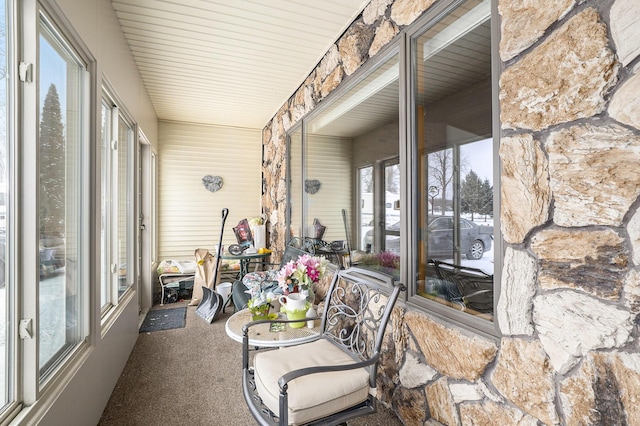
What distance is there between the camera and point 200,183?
18.0ft

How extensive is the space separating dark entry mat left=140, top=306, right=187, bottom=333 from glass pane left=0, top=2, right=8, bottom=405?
2.57 m

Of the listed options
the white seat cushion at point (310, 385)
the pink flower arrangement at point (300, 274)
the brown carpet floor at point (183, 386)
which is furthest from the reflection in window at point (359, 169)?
the brown carpet floor at point (183, 386)

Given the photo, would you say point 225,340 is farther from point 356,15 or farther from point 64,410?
point 356,15

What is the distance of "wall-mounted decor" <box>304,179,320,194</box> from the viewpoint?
3642 millimetres

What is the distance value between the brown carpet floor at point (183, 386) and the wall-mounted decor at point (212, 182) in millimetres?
2711

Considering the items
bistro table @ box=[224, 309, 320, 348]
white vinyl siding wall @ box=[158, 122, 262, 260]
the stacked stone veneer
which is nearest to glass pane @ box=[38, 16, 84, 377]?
bistro table @ box=[224, 309, 320, 348]

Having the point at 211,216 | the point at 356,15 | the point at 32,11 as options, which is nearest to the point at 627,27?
the point at 356,15

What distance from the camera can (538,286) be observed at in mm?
1185

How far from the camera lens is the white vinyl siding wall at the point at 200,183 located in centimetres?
529

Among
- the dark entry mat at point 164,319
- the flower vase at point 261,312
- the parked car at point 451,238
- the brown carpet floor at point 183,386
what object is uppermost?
the parked car at point 451,238

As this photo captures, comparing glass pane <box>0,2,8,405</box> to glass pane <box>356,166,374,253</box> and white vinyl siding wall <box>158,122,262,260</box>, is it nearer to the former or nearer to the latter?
glass pane <box>356,166,374,253</box>

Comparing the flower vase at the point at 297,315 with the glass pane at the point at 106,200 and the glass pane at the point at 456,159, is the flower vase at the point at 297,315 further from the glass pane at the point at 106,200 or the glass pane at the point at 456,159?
the glass pane at the point at 106,200

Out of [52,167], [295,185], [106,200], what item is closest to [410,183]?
[52,167]

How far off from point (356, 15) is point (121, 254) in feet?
9.58
